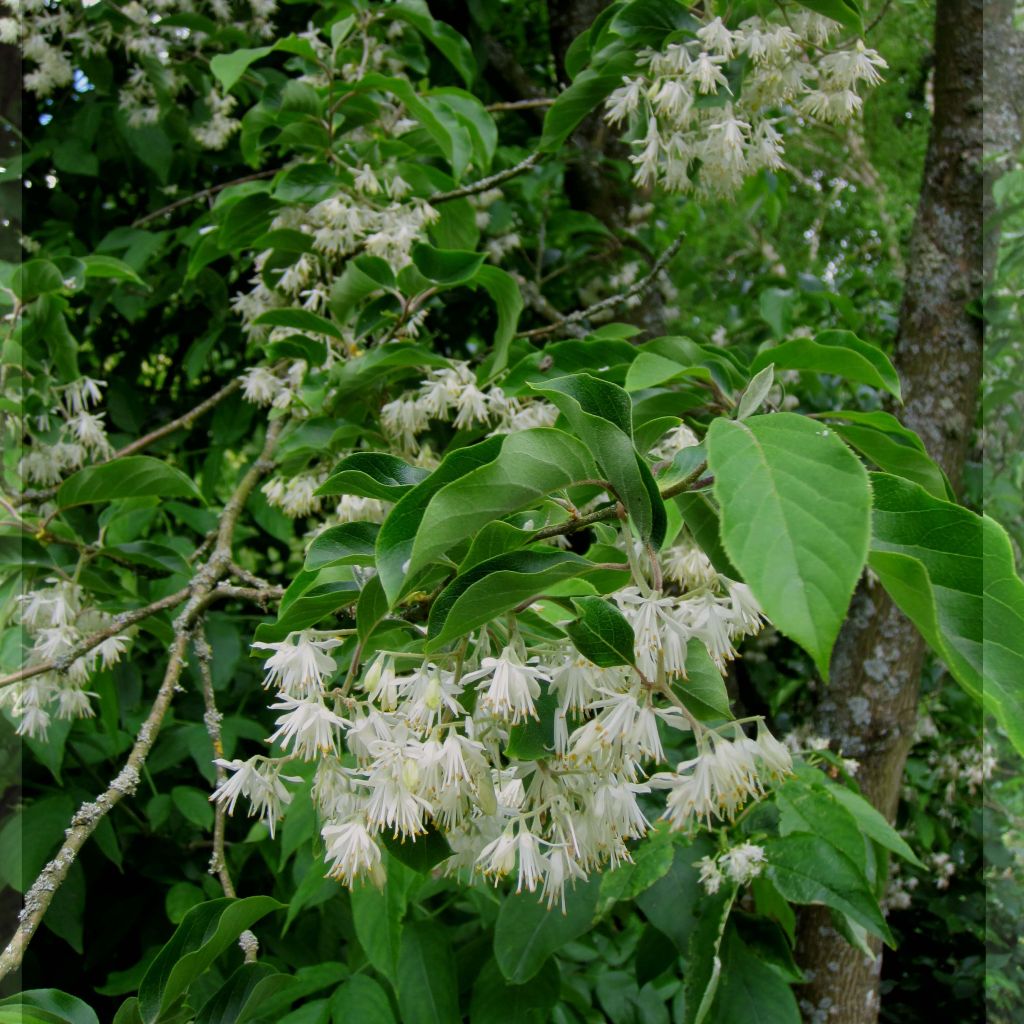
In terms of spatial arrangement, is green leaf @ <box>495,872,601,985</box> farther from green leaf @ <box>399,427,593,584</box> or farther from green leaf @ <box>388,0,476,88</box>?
green leaf @ <box>388,0,476,88</box>

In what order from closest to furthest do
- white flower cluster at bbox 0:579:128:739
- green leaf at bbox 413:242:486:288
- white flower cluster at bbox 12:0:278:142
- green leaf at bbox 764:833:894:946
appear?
green leaf at bbox 764:833:894:946 < white flower cluster at bbox 0:579:128:739 < green leaf at bbox 413:242:486:288 < white flower cluster at bbox 12:0:278:142

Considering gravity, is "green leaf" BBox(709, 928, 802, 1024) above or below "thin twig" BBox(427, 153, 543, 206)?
below

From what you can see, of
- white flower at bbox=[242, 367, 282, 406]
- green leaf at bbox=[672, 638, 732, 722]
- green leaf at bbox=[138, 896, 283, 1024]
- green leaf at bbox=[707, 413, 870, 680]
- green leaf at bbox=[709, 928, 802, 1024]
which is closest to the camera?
green leaf at bbox=[707, 413, 870, 680]

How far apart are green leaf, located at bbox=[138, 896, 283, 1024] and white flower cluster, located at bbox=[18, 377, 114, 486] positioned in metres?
1.44

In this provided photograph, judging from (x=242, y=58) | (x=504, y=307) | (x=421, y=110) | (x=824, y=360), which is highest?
(x=242, y=58)

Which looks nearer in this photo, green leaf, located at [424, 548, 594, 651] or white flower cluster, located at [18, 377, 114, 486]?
green leaf, located at [424, 548, 594, 651]

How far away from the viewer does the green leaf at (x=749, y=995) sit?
1509 millimetres

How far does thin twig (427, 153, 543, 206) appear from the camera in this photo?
7.02 ft

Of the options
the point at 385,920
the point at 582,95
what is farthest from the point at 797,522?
the point at 582,95

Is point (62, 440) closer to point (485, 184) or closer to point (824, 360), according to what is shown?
point (485, 184)

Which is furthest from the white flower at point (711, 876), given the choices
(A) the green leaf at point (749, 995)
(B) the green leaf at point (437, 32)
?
(B) the green leaf at point (437, 32)

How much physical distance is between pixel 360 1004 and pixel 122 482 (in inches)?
39.0

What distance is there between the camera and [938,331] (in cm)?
254

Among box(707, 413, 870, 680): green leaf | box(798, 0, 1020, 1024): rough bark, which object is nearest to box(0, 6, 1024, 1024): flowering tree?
box(707, 413, 870, 680): green leaf
